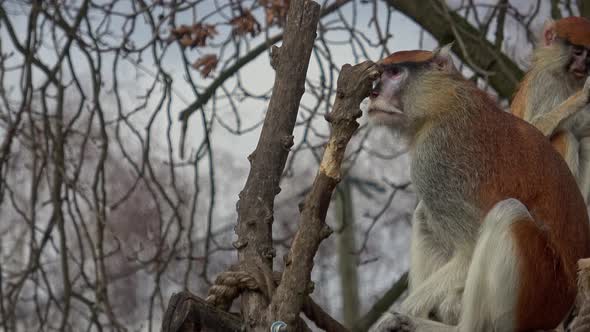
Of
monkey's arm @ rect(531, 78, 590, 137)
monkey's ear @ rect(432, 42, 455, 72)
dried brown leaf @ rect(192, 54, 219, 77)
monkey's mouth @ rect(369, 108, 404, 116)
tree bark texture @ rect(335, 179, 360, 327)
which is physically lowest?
tree bark texture @ rect(335, 179, 360, 327)

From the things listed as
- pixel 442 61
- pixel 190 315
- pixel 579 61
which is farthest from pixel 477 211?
pixel 579 61

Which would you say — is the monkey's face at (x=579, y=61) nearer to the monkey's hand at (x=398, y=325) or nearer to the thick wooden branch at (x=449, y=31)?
the thick wooden branch at (x=449, y=31)

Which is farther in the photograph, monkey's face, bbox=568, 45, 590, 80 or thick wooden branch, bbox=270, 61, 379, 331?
monkey's face, bbox=568, 45, 590, 80

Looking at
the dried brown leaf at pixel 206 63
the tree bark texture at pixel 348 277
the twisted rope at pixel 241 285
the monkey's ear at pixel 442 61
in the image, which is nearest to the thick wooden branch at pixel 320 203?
the twisted rope at pixel 241 285

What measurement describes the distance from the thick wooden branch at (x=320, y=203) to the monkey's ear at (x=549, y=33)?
2.55 meters

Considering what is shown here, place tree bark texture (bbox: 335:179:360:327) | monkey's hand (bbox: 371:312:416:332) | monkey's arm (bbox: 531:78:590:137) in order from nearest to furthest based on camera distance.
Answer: monkey's hand (bbox: 371:312:416:332), monkey's arm (bbox: 531:78:590:137), tree bark texture (bbox: 335:179:360:327)

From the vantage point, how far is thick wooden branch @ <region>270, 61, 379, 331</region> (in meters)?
2.26

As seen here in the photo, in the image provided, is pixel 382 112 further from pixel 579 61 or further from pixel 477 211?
pixel 579 61

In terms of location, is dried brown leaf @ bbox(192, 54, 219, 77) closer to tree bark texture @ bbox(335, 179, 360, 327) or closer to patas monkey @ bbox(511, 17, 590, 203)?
patas monkey @ bbox(511, 17, 590, 203)

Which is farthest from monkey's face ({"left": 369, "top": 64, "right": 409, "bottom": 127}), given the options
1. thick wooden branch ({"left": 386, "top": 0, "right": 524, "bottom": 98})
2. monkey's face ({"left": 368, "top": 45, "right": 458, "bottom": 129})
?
thick wooden branch ({"left": 386, "top": 0, "right": 524, "bottom": 98})

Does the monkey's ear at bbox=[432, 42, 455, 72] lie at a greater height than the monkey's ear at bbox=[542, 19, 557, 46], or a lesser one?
lesser

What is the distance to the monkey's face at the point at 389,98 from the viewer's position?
3.31m

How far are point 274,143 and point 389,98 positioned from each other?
2.85 ft

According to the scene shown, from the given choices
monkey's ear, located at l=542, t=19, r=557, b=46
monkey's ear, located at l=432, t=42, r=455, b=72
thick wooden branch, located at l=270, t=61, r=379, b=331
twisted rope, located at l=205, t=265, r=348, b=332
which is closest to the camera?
thick wooden branch, located at l=270, t=61, r=379, b=331
